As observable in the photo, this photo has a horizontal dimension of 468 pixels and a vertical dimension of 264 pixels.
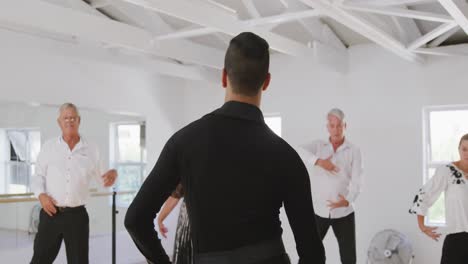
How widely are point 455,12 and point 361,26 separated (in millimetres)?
810

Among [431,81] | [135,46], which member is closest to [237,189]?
[135,46]

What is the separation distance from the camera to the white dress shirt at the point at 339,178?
3969 millimetres

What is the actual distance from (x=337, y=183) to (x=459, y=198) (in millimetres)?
1052

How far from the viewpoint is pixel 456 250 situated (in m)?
3.13

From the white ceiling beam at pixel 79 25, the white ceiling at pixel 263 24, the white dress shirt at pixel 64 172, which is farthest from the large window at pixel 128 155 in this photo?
the white dress shirt at pixel 64 172

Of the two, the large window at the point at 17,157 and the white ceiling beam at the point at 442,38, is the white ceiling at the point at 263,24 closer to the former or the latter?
the white ceiling beam at the point at 442,38

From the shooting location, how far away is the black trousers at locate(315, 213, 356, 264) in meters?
3.94

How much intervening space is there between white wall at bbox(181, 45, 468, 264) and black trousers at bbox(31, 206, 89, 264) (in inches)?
129

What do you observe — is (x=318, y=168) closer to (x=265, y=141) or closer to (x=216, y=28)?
(x=216, y=28)

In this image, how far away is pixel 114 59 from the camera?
5.39m

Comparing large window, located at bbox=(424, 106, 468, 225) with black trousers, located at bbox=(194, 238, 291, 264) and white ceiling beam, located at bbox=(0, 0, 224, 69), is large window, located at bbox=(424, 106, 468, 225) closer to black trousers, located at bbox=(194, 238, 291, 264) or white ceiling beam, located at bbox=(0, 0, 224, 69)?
white ceiling beam, located at bbox=(0, 0, 224, 69)

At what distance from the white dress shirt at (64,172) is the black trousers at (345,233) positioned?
1866 mm

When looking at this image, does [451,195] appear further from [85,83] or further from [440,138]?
[85,83]

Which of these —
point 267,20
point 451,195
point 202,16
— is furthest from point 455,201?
point 202,16
